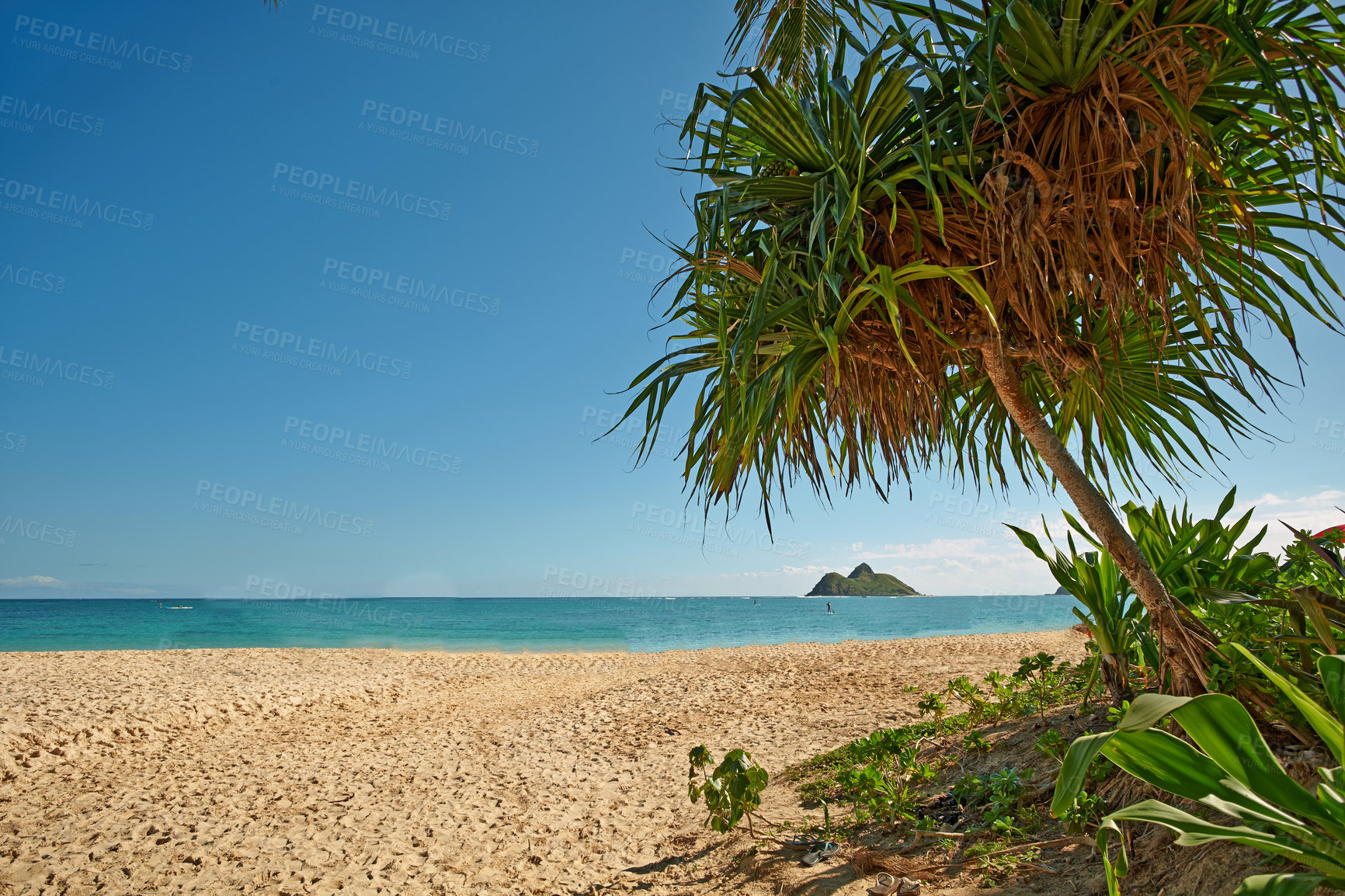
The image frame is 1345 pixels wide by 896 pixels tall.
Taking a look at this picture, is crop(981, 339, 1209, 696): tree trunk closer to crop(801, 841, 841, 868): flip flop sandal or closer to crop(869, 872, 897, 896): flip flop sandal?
crop(869, 872, 897, 896): flip flop sandal

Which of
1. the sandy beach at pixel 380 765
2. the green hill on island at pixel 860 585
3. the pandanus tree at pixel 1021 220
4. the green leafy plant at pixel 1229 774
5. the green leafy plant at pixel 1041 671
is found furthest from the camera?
the green hill on island at pixel 860 585

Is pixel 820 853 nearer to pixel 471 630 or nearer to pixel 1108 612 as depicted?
pixel 1108 612

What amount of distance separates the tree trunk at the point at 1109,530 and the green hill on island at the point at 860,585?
8971 cm

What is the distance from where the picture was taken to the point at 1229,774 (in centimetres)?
113

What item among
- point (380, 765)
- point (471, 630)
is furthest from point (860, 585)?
point (380, 765)

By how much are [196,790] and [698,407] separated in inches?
172

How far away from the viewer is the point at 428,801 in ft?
12.5

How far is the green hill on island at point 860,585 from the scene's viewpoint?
88.8 metres

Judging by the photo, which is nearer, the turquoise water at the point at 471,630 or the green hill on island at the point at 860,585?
the turquoise water at the point at 471,630

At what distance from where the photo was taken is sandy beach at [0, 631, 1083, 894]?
2.97 meters

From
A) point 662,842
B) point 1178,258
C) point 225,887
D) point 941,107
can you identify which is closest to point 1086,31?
point 941,107

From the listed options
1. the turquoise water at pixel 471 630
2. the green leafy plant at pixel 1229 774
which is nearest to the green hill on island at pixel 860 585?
the turquoise water at pixel 471 630

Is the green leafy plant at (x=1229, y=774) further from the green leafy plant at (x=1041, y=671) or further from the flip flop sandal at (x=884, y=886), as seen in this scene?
the green leafy plant at (x=1041, y=671)

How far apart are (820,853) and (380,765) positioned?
11.8ft
